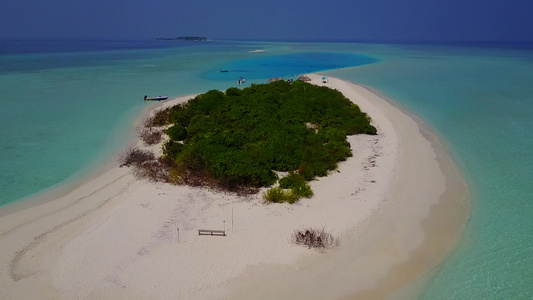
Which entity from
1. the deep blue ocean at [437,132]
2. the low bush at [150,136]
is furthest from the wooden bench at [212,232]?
the low bush at [150,136]

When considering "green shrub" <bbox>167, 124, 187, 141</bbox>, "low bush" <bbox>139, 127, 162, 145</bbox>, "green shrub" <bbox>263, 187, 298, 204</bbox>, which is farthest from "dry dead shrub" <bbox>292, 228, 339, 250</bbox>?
"low bush" <bbox>139, 127, 162, 145</bbox>

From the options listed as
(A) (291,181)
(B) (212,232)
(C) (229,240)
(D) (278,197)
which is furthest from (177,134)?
(C) (229,240)

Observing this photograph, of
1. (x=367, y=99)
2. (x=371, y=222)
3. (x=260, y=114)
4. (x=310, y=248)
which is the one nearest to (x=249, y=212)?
(x=310, y=248)

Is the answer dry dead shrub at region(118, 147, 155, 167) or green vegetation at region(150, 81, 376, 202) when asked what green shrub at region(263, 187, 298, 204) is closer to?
green vegetation at region(150, 81, 376, 202)

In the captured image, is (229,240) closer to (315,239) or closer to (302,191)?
(315,239)

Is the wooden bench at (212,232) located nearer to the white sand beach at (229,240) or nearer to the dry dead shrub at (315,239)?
the white sand beach at (229,240)

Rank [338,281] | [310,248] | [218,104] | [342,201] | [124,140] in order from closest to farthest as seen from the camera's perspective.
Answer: [338,281] → [310,248] → [342,201] → [124,140] → [218,104]

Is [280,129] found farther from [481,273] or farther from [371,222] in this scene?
[481,273]
